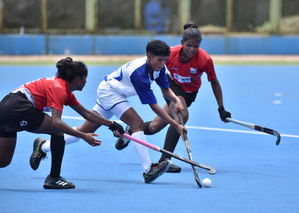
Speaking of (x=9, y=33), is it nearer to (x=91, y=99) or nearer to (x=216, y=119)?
(x=91, y=99)

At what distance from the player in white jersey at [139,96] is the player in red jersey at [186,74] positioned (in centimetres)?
38

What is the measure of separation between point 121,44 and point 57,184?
44.5ft

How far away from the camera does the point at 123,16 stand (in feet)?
59.2

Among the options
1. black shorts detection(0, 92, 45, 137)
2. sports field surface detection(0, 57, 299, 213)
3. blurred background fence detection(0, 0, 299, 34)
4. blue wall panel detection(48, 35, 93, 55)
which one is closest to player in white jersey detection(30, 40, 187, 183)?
sports field surface detection(0, 57, 299, 213)

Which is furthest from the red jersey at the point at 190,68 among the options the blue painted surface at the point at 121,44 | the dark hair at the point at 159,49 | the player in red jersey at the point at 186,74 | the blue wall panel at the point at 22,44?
the blue wall panel at the point at 22,44

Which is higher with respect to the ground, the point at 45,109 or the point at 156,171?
the point at 45,109

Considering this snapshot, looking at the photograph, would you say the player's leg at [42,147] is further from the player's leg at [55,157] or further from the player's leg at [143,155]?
the player's leg at [55,157]

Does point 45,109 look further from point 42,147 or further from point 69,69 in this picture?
point 42,147

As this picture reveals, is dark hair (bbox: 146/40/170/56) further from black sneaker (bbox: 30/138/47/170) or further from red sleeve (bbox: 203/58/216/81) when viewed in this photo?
black sneaker (bbox: 30/138/47/170)

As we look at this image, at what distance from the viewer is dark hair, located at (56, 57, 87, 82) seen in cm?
412

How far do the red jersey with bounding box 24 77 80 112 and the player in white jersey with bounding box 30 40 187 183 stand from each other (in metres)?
0.59

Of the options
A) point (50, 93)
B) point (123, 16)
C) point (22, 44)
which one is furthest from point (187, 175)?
point (123, 16)

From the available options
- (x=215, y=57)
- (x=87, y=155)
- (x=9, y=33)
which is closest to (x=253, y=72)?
(x=215, y=57)

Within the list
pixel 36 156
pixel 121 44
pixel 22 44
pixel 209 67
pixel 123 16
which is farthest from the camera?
pixel 123 16
